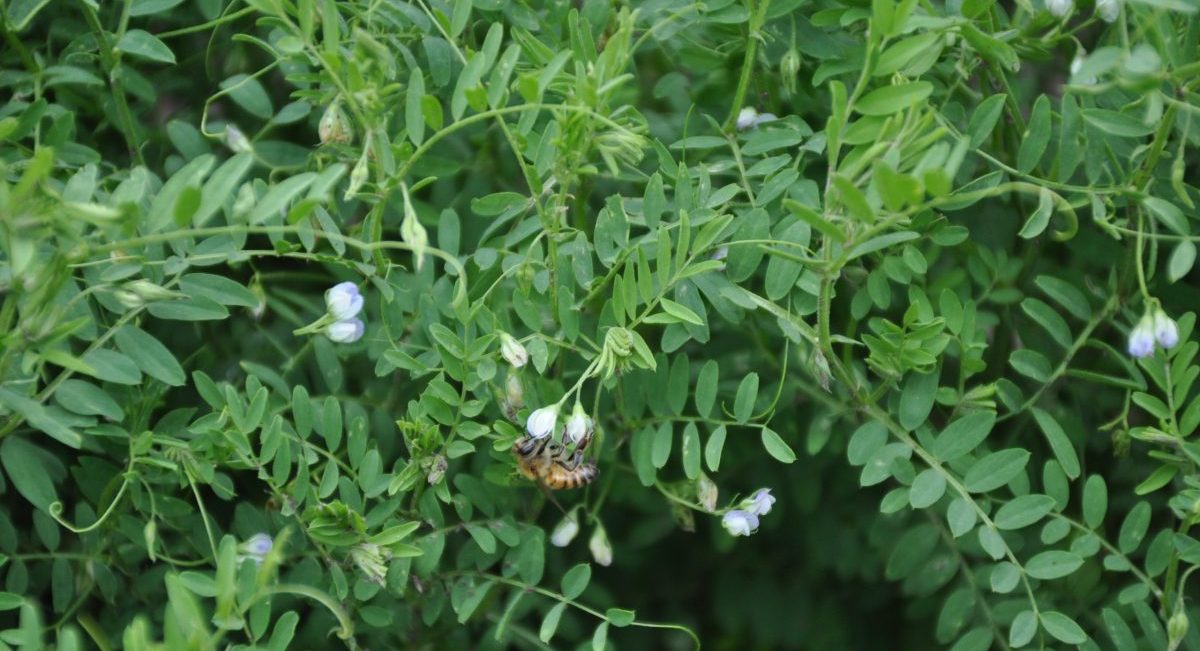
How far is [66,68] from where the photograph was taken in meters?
1.26

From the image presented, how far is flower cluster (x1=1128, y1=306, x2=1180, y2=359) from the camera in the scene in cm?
111

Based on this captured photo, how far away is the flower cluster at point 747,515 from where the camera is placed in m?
1.18

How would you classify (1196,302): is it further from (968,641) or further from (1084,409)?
(968,641)

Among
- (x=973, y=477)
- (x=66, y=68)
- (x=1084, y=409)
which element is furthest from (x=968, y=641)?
(x=66, y=68)

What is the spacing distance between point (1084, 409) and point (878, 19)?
69cm

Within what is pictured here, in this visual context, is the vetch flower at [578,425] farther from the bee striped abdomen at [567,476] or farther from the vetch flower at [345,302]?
the vetch flower at [345,302]

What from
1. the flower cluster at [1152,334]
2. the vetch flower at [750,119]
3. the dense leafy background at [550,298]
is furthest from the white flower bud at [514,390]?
the flower cluster at [1152,334]

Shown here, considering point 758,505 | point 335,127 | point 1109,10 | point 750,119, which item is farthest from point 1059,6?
point 335,127

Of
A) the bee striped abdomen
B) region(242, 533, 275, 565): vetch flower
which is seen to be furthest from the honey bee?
region(242, 533, 275, 565): vetch flower

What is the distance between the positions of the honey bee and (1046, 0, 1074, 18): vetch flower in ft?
2.00

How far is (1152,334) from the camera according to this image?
3.64 ft

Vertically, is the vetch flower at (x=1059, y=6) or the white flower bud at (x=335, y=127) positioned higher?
the white flower bud at (x=335, y=127)

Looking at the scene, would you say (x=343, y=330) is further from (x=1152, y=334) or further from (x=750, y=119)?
(x=1152, y=334)

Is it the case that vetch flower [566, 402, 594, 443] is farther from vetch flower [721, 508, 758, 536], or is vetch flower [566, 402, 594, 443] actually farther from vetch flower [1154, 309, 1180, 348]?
vetch flower [1154, 309, 1180, 348]
